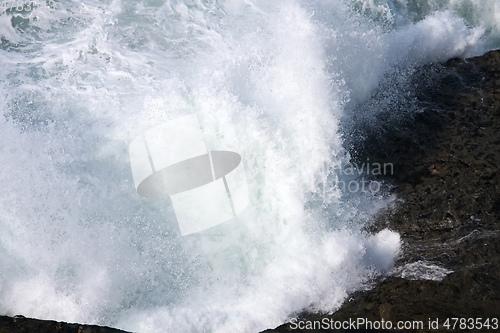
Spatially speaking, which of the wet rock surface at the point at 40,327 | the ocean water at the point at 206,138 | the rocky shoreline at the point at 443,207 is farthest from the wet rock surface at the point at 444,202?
the wet rock surface at the point at 40,327

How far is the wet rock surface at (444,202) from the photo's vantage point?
3416 millimetres

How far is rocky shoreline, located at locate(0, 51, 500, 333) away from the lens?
3424 millimetres

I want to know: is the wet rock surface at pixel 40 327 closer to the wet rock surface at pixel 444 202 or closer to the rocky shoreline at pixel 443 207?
the rocky shoreline at pixel 443 207

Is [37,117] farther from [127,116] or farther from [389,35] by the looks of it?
[389,35]

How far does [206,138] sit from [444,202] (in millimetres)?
2582

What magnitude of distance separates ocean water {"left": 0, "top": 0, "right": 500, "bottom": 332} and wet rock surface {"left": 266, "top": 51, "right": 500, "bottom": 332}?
0.15m

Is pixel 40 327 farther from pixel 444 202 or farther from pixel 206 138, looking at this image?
pixel 444 202

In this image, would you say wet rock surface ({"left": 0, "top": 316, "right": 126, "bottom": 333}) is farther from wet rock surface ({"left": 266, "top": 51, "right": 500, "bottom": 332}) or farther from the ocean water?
wet rock surface ({"left": 266, "top": 51, "right": 500, "bottom": 332})

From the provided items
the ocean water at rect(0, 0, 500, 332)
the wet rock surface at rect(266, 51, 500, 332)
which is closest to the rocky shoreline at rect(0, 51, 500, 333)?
the wet rock surface at rect(266, 51, 500, 332)

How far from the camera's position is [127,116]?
193 inches

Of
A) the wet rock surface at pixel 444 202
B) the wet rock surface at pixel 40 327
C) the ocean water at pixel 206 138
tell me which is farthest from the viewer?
the ocean water at pixel 206 138

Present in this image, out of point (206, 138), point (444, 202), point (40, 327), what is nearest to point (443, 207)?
point (444, 202)

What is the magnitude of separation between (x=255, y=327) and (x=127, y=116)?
283cm

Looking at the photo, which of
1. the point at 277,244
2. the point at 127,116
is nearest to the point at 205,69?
the point at 127,116
